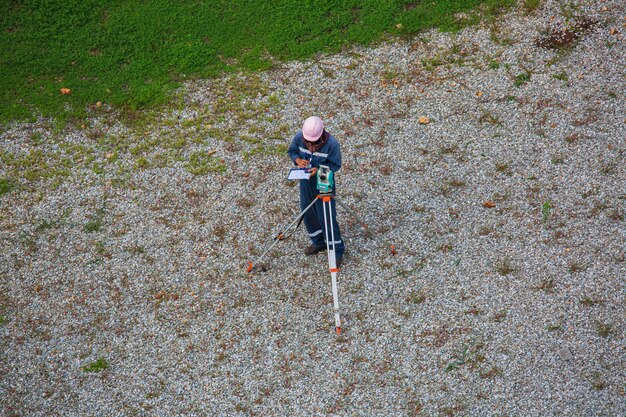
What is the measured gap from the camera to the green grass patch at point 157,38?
12.8 m

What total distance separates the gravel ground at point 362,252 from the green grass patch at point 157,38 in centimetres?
58

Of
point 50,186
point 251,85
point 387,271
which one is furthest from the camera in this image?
point 251,85

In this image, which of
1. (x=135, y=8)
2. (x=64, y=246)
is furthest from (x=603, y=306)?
(x=135, y=8)

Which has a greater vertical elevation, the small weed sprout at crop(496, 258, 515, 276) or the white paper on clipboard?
the white paper on clipboard

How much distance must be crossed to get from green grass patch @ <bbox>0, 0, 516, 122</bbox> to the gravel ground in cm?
58

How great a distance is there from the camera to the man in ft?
26.6

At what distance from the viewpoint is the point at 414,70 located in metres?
12.6

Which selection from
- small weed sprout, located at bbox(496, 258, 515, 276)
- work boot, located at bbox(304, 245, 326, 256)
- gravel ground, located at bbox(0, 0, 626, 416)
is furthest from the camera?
work boot, located at bbox(304, 245, 326, 256)

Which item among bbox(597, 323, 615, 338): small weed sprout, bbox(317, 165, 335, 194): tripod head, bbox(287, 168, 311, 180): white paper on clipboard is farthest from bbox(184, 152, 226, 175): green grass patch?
bbox(597, 323, 615, 338): small weed sprout

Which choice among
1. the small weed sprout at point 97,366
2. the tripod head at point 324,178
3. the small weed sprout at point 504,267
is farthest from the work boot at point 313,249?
the small weed sprout at point 97,366

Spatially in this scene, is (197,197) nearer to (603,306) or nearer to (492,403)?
(492,403)

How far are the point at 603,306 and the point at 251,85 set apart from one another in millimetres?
7940


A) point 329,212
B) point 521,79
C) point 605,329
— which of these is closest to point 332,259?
point 329,212

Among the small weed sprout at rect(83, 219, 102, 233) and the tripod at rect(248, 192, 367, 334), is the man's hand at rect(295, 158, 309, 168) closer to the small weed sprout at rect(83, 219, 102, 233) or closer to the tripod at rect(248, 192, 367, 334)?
the tripod at rect(248, 192, 367, 334)
